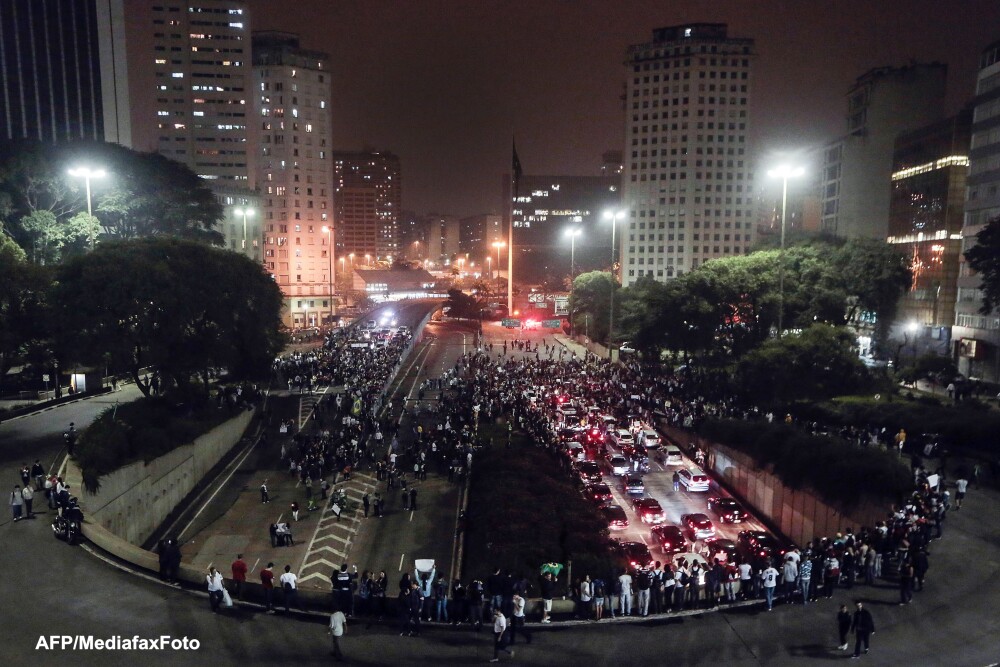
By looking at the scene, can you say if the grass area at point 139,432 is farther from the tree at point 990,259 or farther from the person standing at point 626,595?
the tree at point 990,259

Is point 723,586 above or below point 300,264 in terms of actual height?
below

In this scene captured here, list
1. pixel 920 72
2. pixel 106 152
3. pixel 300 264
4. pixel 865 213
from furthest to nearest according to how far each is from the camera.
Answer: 1. pixel 300 264
2. pixel 865 213
3. pixel 920 72
4. pixel 106 152

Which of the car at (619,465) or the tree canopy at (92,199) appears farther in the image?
the tree canopy at (92,199)

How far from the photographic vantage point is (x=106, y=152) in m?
50.4

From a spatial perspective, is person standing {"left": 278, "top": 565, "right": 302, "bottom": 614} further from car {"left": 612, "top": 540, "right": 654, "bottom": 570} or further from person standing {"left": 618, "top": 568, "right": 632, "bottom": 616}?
car {"left": 612, "top": 540, "right": 654, "bottom": 570}

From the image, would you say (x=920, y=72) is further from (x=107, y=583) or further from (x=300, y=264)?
(x=107, y=583)

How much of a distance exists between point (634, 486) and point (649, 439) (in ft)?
20.7

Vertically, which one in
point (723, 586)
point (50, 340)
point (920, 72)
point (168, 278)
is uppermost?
point (920, 72)

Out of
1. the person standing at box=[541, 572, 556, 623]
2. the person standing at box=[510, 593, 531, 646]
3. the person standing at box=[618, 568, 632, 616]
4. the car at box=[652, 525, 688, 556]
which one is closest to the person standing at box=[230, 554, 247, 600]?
the person standing at box=[510, 593, 531, 646]

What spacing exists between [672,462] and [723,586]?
16.9 m

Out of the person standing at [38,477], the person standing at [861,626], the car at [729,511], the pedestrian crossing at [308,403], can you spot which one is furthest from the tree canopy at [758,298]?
the person standing at [38,477]

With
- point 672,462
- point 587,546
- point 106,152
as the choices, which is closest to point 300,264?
point 106,152

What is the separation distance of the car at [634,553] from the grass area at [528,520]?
569mm

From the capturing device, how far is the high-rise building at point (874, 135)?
279 feet
